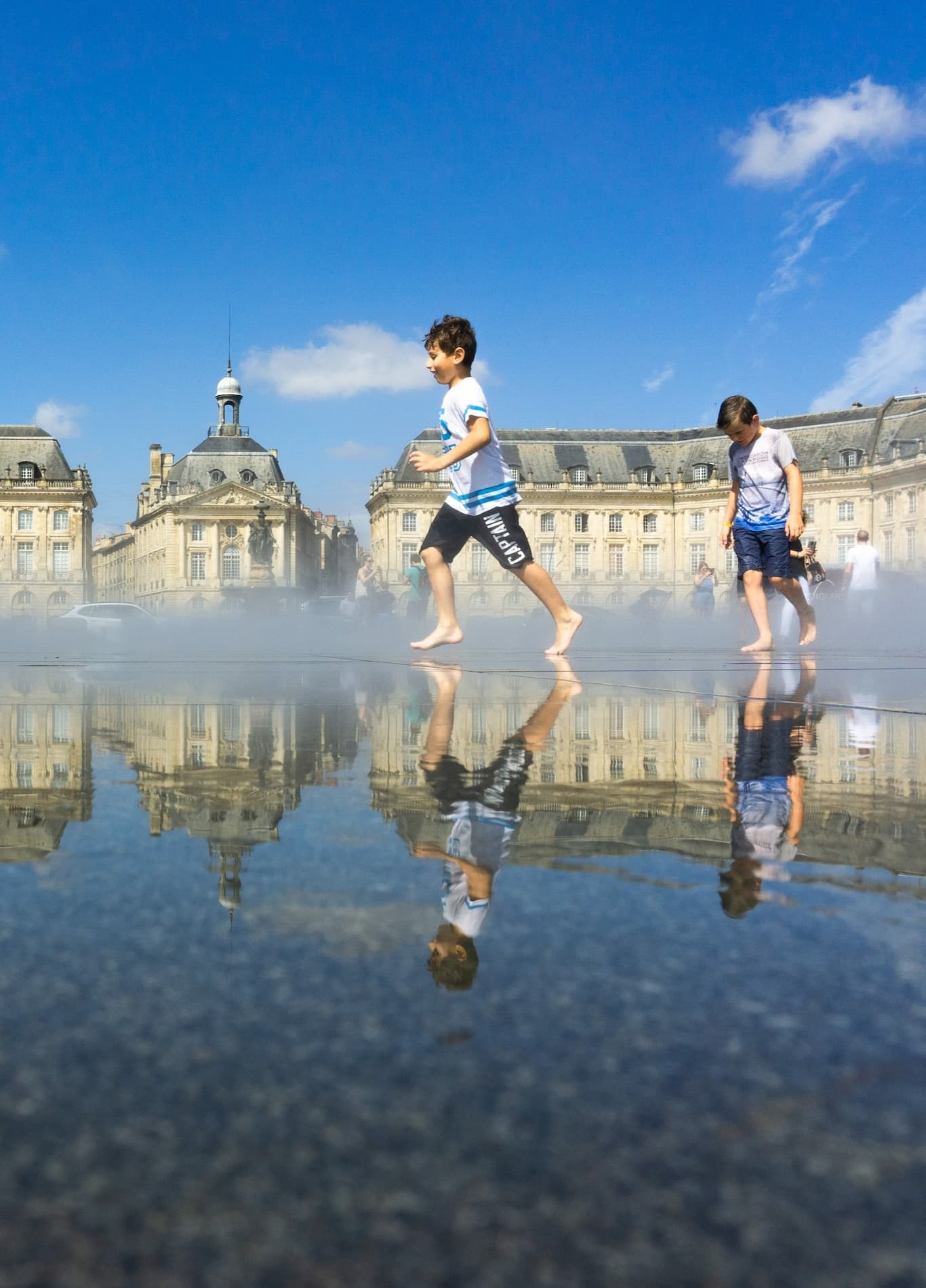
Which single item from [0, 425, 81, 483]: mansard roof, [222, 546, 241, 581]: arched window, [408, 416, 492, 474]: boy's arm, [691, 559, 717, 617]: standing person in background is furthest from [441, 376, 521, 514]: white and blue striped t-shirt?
[0, 425, 81, 483]: mansard roof

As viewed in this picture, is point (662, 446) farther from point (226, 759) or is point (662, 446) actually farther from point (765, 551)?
point (226, 759)

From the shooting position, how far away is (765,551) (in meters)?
7.67

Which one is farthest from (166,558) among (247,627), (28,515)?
(247,627)

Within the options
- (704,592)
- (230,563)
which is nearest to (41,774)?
(704,592)

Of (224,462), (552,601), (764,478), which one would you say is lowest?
(552,601)

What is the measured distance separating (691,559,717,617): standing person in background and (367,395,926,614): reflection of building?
47.4 metres

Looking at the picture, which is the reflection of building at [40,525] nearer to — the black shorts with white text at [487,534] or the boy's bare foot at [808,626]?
the boy's bare foot at [808,626]

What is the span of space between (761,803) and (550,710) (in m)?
1.99

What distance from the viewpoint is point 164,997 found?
91 cm

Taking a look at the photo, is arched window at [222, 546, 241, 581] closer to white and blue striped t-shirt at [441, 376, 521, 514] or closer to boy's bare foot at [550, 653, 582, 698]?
boy's bare foot at [550, 653, 582, 698]

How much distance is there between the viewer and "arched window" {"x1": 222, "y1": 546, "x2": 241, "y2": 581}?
74188 millimetres

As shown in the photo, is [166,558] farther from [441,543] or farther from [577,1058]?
[577,1058]

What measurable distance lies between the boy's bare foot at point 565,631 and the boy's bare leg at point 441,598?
69cm

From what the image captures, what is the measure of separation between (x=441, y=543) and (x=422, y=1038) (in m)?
6.06
